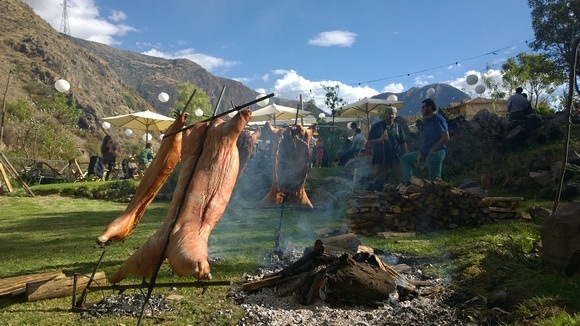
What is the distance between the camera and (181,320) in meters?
3.35

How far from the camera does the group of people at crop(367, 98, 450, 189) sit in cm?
773

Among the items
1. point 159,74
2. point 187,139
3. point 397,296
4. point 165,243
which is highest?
point 159,74

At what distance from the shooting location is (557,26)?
26688mm

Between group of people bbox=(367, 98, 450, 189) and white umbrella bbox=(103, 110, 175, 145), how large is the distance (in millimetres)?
12526

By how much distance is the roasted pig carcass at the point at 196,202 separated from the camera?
6.88 feet

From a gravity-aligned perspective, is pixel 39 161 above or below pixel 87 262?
above

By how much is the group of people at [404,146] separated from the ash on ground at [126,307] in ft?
18.8

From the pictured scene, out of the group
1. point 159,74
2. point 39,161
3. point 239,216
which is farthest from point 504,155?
point 159,74

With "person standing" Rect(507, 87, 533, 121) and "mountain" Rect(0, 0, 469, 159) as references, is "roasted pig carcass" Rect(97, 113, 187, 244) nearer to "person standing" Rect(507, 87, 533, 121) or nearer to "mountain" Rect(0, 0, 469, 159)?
"person standing" Rect(507, 87, 533, 121)

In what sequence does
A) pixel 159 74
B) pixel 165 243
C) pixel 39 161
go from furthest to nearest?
pixel 159 74 → pixel 39 161 → pixel 165 243

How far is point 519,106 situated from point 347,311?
39.0 feet

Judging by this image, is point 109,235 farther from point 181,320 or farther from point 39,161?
point 39,161

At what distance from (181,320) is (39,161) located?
60.2 feet

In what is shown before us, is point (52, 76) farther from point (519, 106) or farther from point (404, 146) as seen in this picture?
point (404, 146)
